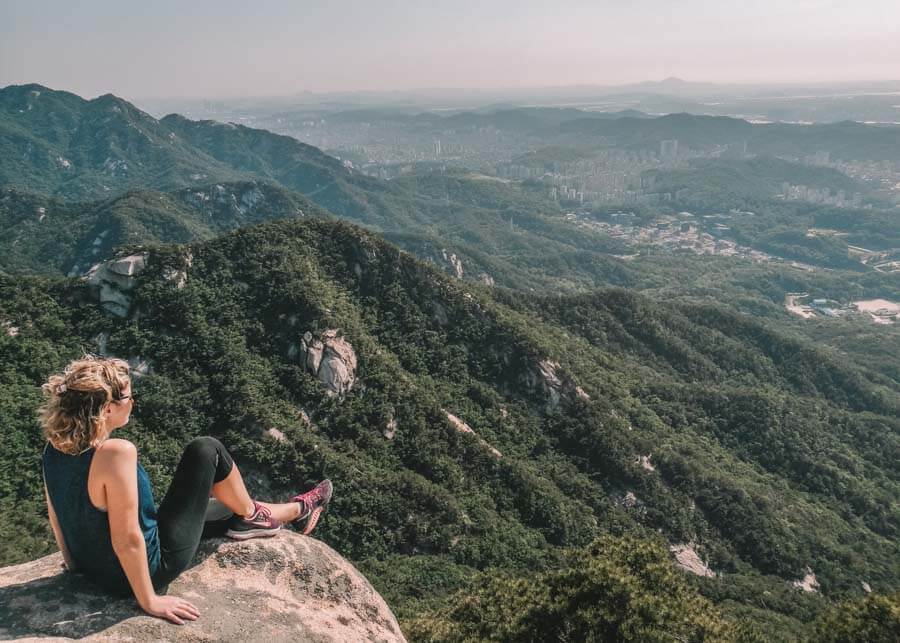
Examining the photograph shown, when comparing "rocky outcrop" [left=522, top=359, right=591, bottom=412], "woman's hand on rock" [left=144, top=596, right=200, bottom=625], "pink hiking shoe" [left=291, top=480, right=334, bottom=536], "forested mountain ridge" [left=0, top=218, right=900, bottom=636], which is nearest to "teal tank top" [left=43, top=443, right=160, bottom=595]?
"woman's hand on rock" [left=144, top=596, right=200, bottom=625]

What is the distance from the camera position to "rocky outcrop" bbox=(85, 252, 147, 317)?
55500 millimetres

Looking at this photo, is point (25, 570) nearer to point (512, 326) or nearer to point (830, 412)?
point (512, 326)

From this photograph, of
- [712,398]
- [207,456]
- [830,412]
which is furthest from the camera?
[830,412]

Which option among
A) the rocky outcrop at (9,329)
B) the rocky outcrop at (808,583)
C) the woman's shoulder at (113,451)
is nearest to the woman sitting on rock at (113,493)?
the woman's shoulder at (113,451)

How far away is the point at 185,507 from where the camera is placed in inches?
296

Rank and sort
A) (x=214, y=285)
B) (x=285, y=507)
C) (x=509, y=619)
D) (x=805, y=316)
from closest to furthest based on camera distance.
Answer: (x=285, y=507) < (x=509, y=619) < (x=214, y=285) < (x=805, y=316)

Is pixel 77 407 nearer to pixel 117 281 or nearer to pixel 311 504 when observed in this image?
pixel 311 504

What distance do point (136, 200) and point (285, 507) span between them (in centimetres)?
16897

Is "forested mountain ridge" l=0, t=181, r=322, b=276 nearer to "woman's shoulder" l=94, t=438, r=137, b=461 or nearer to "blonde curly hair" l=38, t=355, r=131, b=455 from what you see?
"blonde curly hair" l=38, t=355, r=131, b=455

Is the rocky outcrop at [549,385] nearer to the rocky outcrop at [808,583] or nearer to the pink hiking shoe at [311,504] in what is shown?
the rocky outcrop at [808,583]

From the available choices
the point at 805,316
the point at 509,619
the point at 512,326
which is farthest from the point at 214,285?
the point at 805,316

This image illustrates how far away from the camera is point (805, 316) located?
17650 cm

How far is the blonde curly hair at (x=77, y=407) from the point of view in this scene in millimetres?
5934

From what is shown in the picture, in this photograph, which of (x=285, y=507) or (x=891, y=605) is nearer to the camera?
(x=285, y=507)
